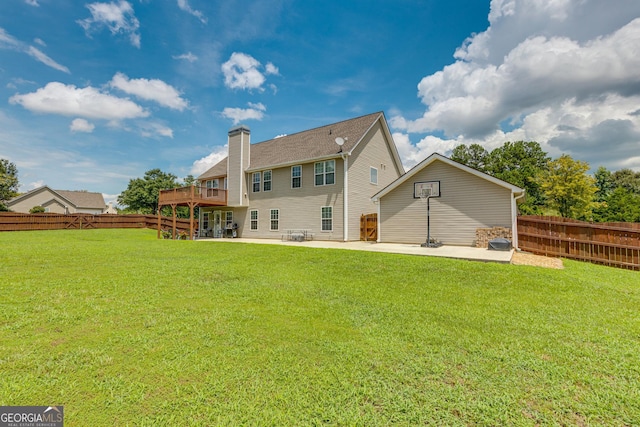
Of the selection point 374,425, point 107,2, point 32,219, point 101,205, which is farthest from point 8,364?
point 101,205

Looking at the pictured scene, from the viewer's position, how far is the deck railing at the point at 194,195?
18734mm

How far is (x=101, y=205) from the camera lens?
1930 inches

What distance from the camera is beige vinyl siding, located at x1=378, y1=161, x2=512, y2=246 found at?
1221 centimetres

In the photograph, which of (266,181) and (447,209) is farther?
(266,181)

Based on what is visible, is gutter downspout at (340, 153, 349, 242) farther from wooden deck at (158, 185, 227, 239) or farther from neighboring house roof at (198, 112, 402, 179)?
wooden deck at (158, 185, 227, 239)

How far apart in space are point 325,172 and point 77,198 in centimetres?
5149

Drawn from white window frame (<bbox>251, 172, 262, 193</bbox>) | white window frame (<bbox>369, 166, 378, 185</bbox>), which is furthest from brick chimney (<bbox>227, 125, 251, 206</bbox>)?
white window frame (<bbox>369, 166, 378, 185</bbox>)

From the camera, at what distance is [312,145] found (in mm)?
18797

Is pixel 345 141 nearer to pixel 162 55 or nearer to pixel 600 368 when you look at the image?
pixel 162 55

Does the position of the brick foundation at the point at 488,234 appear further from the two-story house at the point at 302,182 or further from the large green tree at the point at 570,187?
the large green tree at the point at 570,187

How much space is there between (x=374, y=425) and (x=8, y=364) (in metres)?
3.57

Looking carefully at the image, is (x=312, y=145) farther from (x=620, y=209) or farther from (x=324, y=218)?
(x=620, y=209)

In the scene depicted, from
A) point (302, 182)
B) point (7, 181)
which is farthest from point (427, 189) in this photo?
point (7, 181)

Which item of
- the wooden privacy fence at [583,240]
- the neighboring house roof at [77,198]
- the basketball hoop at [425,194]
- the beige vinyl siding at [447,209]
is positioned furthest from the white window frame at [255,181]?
the neighboring house roof at [77,198]
